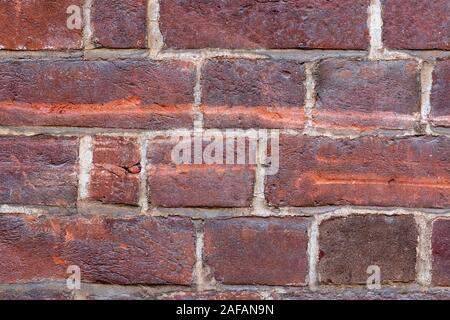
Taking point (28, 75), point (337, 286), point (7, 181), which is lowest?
point (337, 286)

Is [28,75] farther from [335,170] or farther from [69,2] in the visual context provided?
[335,170]

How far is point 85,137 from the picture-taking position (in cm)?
72

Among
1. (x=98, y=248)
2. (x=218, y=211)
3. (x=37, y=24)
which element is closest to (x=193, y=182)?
(x=218, y=211)

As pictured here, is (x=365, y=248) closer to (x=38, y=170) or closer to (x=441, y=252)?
(x=441, y=252)

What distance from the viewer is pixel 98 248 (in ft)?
2.42

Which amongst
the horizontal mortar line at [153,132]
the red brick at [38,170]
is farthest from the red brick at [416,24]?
the red brick at [38,170]

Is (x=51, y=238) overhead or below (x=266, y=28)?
below

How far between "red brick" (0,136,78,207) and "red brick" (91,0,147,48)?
0.14 m

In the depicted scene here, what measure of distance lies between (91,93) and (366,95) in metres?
0.37

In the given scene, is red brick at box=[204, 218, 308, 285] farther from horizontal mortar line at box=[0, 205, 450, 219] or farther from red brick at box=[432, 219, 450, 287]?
red brick at box=[432, 219, 450, 287]

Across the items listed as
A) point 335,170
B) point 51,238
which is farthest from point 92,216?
point 335,170

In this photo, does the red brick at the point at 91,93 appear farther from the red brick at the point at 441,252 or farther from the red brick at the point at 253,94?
the red brick at the point at 441,252

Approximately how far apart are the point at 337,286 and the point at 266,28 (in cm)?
36

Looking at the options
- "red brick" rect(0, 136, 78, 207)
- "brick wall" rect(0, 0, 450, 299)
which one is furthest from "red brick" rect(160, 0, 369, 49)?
"red brick" rect(0, 136, 78, 207)
